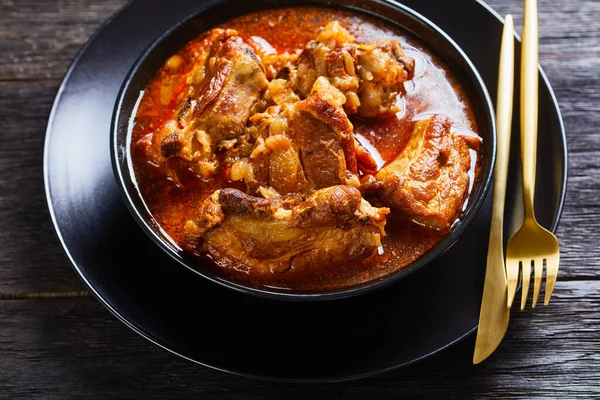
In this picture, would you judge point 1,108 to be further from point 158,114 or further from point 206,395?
point 206,395

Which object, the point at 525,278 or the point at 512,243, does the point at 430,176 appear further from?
the point at 525,278

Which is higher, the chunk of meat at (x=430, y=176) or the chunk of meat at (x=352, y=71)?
the chunk of meat at (x=352, y=71)

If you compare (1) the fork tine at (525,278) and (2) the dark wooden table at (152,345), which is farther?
(2) the dark wooden table at (152,345)

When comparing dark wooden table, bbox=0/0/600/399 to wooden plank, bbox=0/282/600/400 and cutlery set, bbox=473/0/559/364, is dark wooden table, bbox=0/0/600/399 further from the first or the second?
cutlery set, bbox=473/0/559/364

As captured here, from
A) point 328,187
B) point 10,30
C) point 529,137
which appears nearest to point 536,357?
point 529,137

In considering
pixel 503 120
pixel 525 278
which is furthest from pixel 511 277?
pixel 503 120

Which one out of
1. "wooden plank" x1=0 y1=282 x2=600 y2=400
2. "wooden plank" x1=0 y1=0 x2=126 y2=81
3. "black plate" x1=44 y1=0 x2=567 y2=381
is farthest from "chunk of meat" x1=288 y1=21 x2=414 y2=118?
"wooden plank" x1=0 y1=0 x2=126 y2=81

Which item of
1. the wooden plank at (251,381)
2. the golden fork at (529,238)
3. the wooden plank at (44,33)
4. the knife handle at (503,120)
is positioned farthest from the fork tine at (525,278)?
the wooden plank at (44,33)

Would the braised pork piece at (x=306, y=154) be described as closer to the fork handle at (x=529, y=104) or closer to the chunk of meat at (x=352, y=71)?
the chunk of meat at (x=352, y=71)
